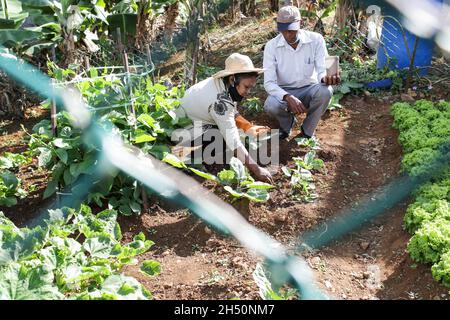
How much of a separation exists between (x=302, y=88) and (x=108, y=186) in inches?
89.2

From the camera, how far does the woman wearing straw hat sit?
15.7ft

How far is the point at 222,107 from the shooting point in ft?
15.9

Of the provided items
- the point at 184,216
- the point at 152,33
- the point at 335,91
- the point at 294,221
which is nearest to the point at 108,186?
the point at 184,216

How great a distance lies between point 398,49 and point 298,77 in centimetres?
220

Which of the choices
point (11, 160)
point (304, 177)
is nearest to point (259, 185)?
point (304, 177)

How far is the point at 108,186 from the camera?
15.1 ft

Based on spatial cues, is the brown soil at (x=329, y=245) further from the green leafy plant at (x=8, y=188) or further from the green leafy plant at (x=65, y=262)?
the green leafy plant at (x=65, y=262)

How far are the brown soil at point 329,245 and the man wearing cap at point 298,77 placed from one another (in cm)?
30

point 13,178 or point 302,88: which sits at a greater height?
point 302,88

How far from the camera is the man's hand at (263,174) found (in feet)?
15.6

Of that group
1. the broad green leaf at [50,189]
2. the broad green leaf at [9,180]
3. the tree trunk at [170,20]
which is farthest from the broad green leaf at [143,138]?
the tree trunk at [170,20]

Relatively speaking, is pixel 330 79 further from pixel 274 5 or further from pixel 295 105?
pixel 274 5

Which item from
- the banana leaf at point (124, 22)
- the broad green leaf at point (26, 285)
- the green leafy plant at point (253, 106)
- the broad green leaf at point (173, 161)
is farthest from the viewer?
the banana leaf at point (124, 22)
